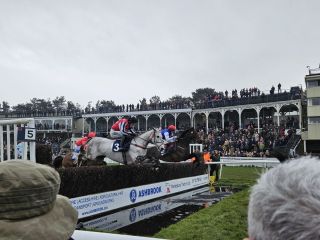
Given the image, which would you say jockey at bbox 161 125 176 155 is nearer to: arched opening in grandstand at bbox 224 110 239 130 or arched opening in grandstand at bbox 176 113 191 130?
arched opening in grandstand at bbox 224 110 239 130

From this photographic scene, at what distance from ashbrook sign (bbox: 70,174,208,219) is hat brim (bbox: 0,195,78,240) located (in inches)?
277

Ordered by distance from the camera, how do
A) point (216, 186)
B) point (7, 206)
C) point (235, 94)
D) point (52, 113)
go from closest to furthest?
1. point (7, 206)
2. point (216, 186)
3. point (235, 94)
4. point (52, 113)

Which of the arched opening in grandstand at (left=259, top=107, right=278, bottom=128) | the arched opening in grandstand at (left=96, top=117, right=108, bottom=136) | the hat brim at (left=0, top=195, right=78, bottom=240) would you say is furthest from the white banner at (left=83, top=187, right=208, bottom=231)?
the arched opening in grandstand at (left=96, top=117, right=108, bottom=136)

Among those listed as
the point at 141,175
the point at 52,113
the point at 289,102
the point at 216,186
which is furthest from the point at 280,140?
the point at 52,113

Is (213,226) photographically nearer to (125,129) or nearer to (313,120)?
(125,129)

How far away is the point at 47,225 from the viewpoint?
57.1 inches

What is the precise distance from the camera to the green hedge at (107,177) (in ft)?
29.0

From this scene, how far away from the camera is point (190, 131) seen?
13.7m

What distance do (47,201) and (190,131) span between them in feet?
40.3

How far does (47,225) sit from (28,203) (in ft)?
0.38

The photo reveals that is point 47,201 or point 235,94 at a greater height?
point 235,94

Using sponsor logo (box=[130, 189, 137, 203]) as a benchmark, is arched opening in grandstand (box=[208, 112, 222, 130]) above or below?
above

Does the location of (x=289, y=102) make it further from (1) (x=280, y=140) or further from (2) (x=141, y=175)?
(2) (x=141, y=175)

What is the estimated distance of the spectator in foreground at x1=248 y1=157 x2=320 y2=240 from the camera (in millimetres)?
1011
